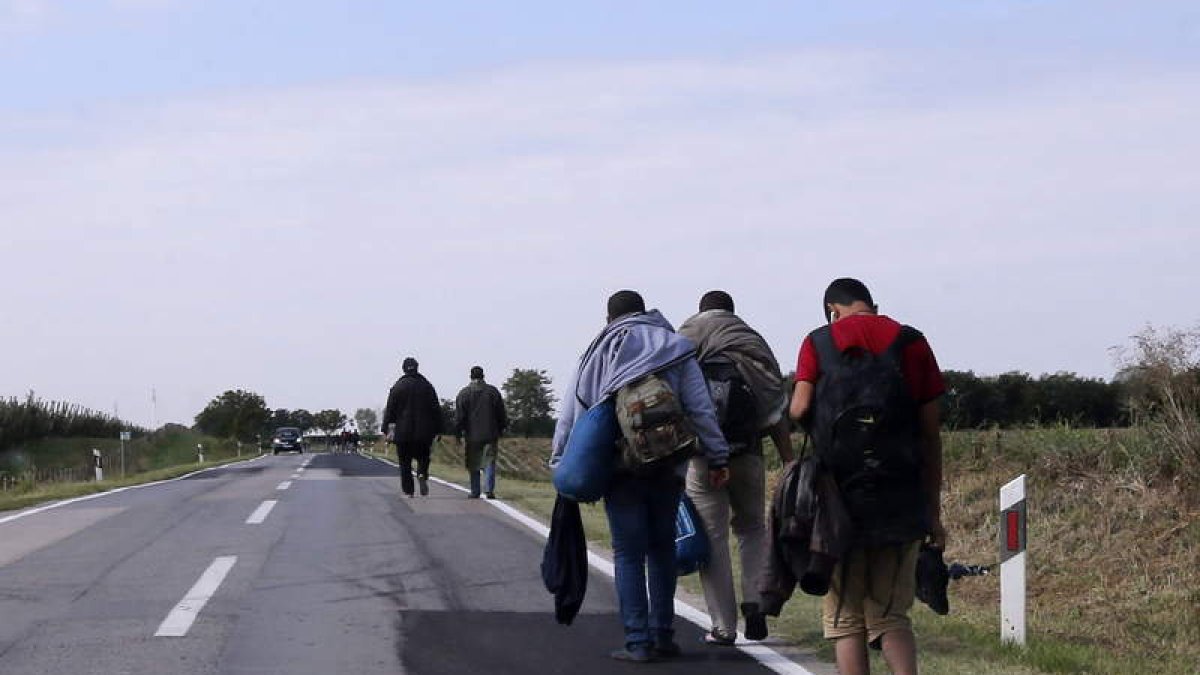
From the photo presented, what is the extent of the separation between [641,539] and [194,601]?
3549 mm

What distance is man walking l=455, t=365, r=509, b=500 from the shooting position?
2081 cm

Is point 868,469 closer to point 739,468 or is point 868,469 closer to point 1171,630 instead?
point 739,468

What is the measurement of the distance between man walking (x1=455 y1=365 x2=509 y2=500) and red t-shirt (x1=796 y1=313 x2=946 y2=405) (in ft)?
49.1

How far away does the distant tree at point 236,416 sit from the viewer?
149500 mm

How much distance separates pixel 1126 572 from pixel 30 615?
7989mm

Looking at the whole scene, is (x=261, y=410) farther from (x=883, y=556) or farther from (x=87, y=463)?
(x=883, y=556)

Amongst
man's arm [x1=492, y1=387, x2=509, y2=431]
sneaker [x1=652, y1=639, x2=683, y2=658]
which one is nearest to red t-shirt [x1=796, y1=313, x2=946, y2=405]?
sneaker [x1=652, y1=639, x2=683, y2=658]

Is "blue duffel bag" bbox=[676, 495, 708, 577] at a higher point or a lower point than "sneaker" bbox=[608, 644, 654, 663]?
higher

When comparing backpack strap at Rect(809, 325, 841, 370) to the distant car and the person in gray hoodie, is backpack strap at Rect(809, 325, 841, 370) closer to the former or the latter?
the person in gray hoodie

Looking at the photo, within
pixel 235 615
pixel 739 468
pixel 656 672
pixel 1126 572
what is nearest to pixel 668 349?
pixel 739 468

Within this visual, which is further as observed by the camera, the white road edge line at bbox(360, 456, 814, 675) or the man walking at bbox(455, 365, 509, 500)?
the man walking at bbox(455, 365, 509, 500)

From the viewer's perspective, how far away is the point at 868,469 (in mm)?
5832

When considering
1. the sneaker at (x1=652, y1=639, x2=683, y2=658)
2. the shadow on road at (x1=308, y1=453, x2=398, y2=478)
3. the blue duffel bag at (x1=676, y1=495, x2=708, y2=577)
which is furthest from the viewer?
the shadow on road at (x1=308, y1=453, x2=398, y2=478)

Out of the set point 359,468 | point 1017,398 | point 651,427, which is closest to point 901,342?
point 651,427
